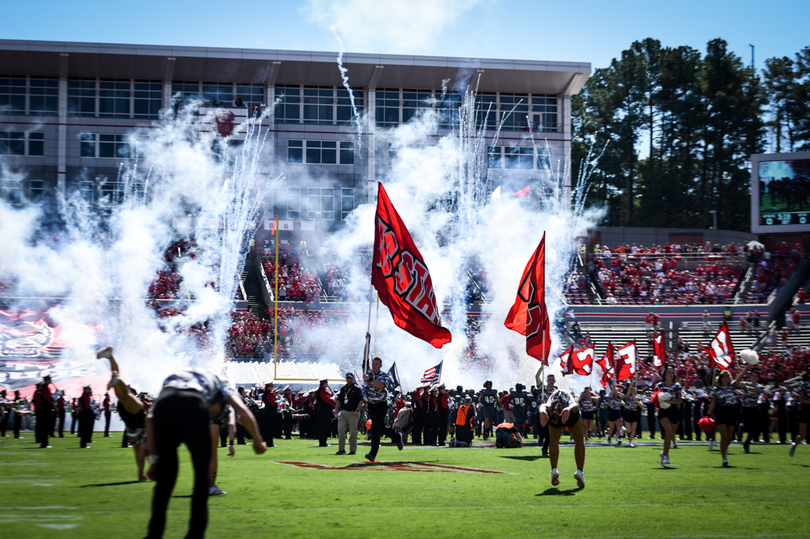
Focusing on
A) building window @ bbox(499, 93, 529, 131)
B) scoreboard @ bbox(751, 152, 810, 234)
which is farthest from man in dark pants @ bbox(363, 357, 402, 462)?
building window @ bbox(499, 93, 529, 131)

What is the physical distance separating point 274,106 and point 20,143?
1562cm

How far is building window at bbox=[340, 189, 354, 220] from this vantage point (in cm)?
5153

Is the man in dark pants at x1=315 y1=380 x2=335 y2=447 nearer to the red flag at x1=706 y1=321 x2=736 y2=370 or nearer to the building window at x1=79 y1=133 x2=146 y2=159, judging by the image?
the red flag at x1=706 y1=321 x2=736 y2=370

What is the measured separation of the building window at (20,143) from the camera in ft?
164

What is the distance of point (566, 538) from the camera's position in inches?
285

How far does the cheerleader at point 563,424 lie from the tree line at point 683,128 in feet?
205

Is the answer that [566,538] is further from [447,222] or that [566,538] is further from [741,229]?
[741,229]

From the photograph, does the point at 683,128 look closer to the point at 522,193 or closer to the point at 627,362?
the point at 522,193

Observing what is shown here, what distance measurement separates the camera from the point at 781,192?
4303cm

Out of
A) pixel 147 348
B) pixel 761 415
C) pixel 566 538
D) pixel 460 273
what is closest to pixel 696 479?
pixel 566 538

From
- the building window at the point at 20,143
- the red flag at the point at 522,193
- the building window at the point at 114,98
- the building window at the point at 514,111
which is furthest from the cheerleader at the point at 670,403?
the building window at the point at 20,143

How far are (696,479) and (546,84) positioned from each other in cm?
4533

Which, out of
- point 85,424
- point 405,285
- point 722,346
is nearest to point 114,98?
point 85,424

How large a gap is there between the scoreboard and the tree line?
25.3 m
